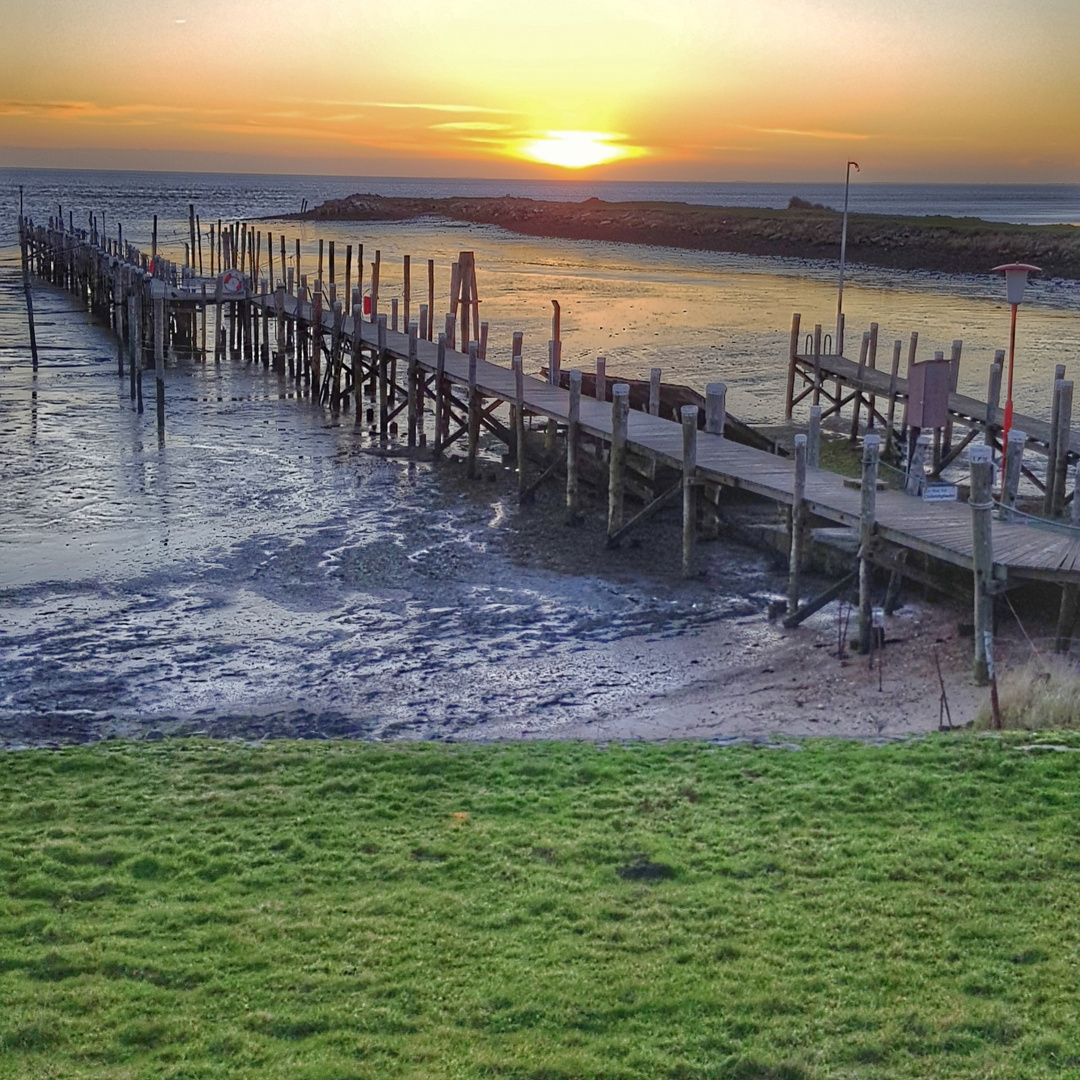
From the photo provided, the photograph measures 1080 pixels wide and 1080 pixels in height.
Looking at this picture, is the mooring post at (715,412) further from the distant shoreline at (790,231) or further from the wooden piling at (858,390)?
the distant shoreline at (790,231)

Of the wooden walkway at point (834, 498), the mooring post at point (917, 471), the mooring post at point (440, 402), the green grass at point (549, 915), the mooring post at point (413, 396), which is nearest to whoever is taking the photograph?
the green grass at point (549, 915)

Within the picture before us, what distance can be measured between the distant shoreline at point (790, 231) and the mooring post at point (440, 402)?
1913 inches

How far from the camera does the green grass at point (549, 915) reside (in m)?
6.63

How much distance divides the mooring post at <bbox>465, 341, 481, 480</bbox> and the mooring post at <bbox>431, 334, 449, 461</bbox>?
1.77 meters

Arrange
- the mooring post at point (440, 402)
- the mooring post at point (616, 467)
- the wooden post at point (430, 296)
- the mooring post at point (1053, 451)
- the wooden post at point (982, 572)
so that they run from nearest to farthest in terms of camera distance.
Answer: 1. the wooden post at point (982, 572)
2. the mooring post at point (616, 467)
3. the mooring post at point (1053, 451)
4. the mooring post at point (440, 402)
5. the wooden post at point (430, 296)

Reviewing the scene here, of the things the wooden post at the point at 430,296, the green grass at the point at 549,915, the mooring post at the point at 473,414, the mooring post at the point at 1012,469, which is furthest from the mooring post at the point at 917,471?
the wooden post at the point at 430,296

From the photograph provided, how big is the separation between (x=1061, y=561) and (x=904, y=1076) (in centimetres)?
859

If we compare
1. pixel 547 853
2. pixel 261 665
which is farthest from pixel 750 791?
pixel 261 665

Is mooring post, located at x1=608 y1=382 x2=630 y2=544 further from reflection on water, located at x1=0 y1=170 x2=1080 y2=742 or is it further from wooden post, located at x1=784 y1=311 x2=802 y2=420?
wooden post, located at x1=784 y1=311 x2=802 y2=420

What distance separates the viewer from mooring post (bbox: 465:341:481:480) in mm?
25500

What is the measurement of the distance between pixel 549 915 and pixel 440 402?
67.2 feet

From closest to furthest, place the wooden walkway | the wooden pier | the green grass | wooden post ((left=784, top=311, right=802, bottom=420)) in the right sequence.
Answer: the green grass → the wooden walkway → the wooden pier → wooden post ((left=784, top=311, right=802, bottom=420))

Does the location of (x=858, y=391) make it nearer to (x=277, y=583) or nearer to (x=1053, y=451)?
(x=1053, y=451)

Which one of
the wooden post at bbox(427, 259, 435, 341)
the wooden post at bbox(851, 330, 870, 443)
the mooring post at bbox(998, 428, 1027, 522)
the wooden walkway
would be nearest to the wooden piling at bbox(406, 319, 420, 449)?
the wooden walkway
